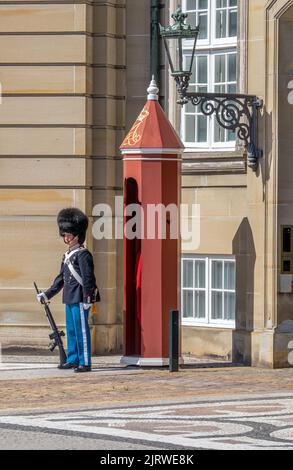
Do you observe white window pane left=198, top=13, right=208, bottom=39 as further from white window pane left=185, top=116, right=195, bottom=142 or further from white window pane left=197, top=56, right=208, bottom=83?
white window pane left=185, top=116, right=195, bottom=142

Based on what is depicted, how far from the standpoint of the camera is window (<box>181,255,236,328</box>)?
740 inches

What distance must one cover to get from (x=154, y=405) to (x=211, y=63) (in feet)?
19.1

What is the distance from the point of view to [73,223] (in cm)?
1808

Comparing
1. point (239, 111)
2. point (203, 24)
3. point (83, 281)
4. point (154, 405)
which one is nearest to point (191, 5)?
point (203, 24)

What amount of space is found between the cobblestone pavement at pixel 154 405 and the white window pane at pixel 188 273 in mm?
1417

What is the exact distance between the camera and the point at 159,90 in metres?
19.5

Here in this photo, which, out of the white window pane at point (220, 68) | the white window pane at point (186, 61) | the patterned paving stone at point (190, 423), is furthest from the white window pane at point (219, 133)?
the patterned paving stone at point (190, 423)

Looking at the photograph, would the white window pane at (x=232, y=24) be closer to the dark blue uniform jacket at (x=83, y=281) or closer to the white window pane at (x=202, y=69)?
the white window pane at (x=202, y=69)

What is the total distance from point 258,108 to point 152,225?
1782mm

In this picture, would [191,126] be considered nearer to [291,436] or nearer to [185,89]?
[185,89]

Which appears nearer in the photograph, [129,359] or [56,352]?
[129,359]

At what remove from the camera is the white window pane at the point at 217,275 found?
62.0 ft

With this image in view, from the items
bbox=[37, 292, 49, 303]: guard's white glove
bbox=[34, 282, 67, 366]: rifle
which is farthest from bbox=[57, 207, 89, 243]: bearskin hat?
bbox=[34, 282, 67, 366]: rifle
